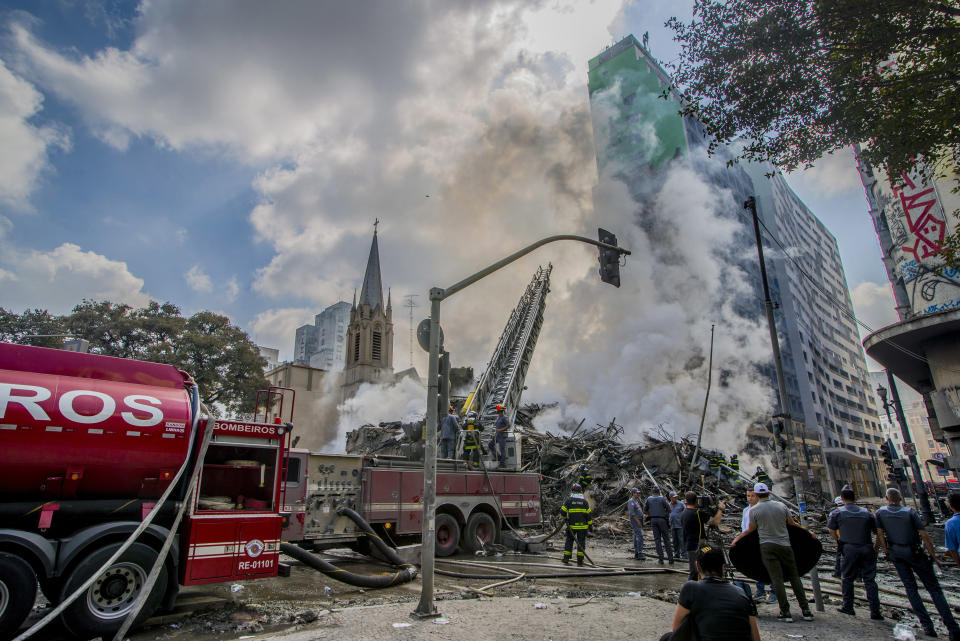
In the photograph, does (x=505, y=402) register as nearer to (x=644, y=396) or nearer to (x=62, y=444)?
(x=644, y=396)

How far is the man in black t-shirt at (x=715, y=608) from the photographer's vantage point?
331 centimetres

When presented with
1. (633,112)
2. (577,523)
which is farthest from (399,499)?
(633,112)

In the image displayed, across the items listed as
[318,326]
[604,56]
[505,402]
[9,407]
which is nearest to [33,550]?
[9,407]

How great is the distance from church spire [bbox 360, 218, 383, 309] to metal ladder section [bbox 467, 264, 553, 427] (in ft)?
139

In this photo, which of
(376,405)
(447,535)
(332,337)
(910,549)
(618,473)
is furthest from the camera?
(332,337)

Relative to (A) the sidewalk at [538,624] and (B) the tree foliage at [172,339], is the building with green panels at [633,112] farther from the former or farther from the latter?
(A) the sidewalk at [538,624]

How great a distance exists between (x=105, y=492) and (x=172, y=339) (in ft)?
84.4

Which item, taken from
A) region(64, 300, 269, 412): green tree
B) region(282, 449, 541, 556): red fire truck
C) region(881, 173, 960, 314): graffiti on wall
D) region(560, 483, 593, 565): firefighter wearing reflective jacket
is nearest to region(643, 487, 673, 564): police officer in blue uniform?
region(560, 483, 593, 565): firefighter wearing reflective jacket

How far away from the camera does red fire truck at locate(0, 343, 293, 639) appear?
5.82 metres

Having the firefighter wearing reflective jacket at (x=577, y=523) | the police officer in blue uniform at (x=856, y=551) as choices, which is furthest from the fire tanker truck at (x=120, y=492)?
the police officer in blue uniform at (x=856, y=551)

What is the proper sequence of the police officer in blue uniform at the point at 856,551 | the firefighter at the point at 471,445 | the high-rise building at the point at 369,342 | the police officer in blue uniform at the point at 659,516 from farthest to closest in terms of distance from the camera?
the high-rise building at the point at 369,342 < the firefighter at the point at 471,445 < the police officer in blue uniform at the point at 659,516 < the police officer in blue uniform at the point at 856,551

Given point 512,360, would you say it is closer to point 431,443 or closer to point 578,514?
point 578,514

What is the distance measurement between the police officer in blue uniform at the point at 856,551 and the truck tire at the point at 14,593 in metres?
9.56

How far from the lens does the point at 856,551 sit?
7000 mm
